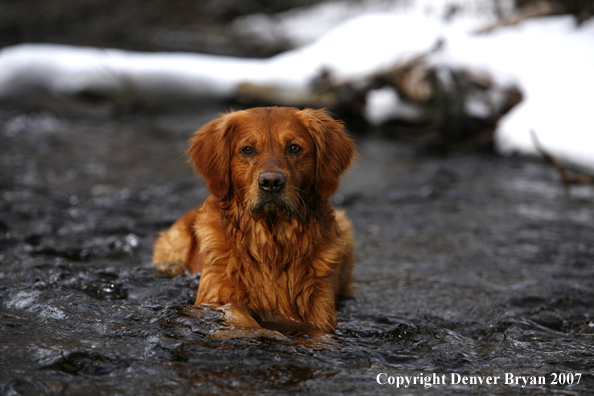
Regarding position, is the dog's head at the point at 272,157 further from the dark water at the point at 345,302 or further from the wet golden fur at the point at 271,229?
the dark water at the point at 345,302

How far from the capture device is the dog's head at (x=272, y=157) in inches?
148

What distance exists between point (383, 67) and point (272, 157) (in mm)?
6817

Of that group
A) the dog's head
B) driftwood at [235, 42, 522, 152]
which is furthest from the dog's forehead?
driftwood at [235, 42, 522, 152]

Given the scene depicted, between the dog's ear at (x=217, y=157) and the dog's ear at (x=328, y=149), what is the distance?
1.82 ft

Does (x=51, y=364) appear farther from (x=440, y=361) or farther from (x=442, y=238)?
(x=442, y=238)

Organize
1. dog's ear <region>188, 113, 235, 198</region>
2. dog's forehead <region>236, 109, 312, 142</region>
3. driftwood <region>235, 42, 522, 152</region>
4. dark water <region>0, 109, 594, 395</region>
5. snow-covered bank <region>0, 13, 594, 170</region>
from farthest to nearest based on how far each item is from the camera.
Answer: driftwood <region>235, 42, 522, 152</region> < snow-covered bank <region>0, 13, 594, 170</region> < dog's ear <region>188, 113, 235, 198</region> < dog's forehead <region>236, 109, 312, 142</region> < dark water <region>0, 109, 594, 395</region>

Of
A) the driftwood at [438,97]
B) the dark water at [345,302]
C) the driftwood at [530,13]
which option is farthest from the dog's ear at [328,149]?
the driftwood at [530,13]

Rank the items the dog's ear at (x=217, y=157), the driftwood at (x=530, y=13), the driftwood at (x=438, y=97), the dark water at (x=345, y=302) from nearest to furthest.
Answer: the dark water at (x=345, y=302) → the dog's ear at (x=217, y=157) → the driftwood at (x=438, y=97) → the driftwood at (x=530, y=13)

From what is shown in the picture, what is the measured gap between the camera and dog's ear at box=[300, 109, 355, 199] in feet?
13.4

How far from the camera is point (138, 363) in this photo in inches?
126

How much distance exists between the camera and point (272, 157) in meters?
3.80

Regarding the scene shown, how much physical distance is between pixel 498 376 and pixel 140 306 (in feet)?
7.92

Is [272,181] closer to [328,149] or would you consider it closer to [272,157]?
[272,157]

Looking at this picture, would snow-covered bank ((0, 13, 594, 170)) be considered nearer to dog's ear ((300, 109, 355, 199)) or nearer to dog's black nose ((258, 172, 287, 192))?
dog's ear ((300, 109, 355, 199))
